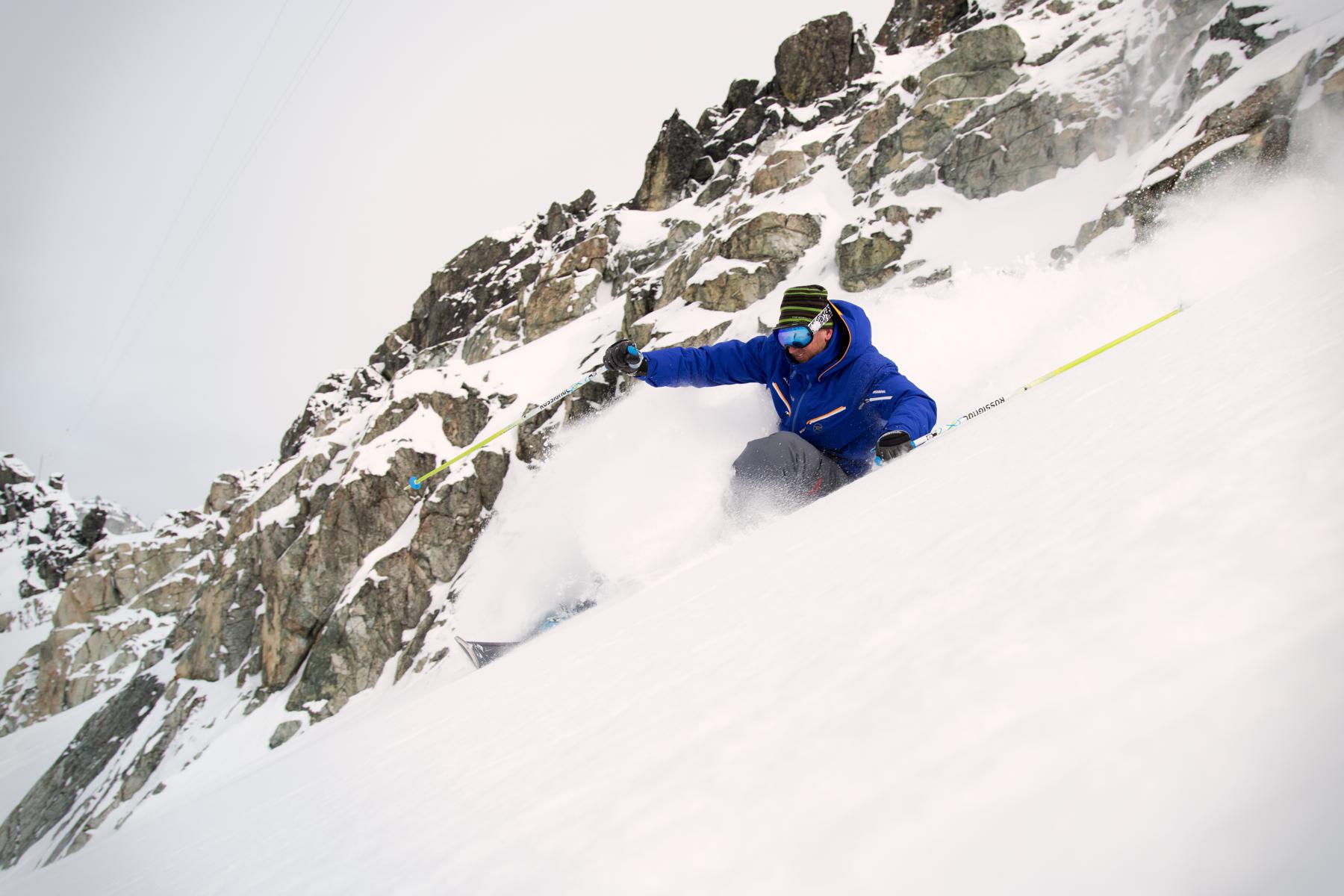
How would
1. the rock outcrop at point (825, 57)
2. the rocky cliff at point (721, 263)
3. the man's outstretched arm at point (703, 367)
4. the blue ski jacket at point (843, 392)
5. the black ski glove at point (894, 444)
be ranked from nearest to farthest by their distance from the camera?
the black ski glove at point (894, 444)
the blue ski jacket at point (843, 392)
the man's outstretched arm at point (703, 367)
the rocky cliff at point (721, 263)
the rock outcrop at point (825, 57)

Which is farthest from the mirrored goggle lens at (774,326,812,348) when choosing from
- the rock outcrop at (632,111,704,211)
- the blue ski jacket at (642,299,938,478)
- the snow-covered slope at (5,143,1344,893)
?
the rock outcrop at (632,111,704,211)

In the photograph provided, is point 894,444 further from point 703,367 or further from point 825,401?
point 703,367

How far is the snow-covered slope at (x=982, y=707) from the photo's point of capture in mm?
368

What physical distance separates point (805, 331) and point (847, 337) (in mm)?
319

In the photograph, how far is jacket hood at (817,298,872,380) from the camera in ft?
14.2

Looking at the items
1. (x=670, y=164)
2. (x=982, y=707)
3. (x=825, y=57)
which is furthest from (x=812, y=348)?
(x=825, y=57)

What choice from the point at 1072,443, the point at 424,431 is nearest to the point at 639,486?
the point at 1072,443

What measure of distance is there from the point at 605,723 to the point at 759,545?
150cm

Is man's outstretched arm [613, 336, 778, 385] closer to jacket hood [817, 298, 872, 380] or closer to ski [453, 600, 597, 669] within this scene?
jacket hood [817, 298, 872, 380]

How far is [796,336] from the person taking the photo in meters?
4.32


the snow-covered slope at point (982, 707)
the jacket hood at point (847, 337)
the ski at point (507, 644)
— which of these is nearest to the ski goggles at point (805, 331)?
the jacket hood at point (847, 337)

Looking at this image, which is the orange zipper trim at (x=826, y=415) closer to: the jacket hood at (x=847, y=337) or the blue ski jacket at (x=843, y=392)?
the blue ski jacket at (x=843, y=392)

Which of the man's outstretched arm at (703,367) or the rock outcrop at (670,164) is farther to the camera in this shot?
the rock outcrop at (670,164)

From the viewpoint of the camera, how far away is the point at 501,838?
820 millimetres
